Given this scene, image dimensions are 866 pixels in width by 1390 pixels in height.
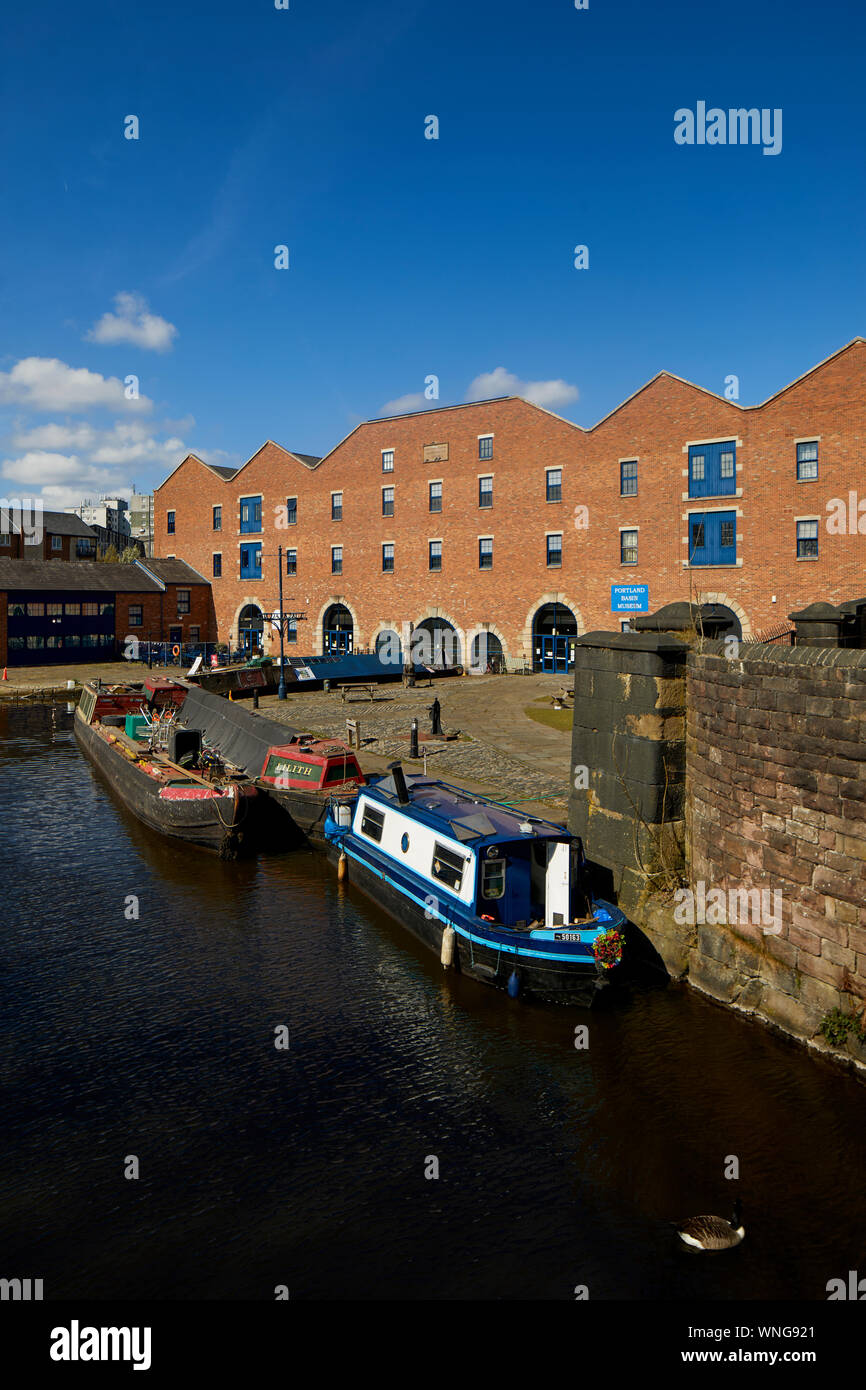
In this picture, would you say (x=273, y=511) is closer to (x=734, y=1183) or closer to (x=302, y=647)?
(x=302, y=647)

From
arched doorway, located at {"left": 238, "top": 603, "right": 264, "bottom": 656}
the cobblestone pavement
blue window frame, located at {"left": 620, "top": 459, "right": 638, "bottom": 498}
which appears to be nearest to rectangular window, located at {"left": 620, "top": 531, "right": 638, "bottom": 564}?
blue window frame, located at {"left": 620, "top": 459, "right": 638, "bottom": 498}

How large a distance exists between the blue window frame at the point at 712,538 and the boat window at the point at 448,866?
33.0m

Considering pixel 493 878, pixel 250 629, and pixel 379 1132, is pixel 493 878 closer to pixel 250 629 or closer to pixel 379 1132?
pixel 379 1132

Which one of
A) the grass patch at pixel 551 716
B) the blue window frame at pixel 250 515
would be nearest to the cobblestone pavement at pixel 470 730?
the grass patch at pixel 551 716

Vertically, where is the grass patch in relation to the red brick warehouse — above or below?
below

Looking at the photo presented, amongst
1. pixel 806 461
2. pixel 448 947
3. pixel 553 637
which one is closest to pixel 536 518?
pixel 553 637

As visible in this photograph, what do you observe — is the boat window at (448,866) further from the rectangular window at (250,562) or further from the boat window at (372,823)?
Result: the rectangular window at (250,562)

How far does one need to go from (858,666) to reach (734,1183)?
20.8 feet

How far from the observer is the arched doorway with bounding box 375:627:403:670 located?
2250 inches

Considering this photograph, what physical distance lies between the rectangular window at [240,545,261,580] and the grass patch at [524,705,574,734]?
3285 centimetres

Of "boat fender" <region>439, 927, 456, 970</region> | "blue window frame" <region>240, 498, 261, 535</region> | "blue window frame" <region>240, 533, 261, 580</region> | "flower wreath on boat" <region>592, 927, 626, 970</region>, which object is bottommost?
"boat fender" <region>439, 927, 456, 970</region>

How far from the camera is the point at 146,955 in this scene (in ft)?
51.1

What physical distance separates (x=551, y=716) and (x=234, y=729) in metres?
14.0

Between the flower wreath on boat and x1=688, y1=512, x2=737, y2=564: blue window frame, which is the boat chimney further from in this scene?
x1=688, y1=512, x2=737, y2=564: blue window frame
